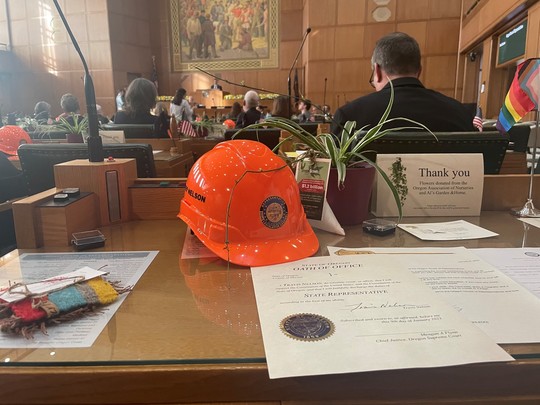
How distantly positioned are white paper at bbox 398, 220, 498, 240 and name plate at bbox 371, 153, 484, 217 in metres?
0.09

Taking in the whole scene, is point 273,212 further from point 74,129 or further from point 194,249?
point 74,129

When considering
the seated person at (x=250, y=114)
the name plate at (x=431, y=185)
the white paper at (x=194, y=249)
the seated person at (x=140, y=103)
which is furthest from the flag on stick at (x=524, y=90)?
the seated person at (x=250, y=114)

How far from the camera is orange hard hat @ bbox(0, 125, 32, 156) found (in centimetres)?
274

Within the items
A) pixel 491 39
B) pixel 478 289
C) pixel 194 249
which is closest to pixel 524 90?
pixel 478 289

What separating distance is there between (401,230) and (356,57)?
8.92 meters

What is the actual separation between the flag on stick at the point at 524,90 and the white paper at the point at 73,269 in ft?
3.76

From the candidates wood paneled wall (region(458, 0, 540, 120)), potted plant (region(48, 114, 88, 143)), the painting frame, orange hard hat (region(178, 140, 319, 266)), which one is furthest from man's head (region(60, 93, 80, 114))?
the painting frame

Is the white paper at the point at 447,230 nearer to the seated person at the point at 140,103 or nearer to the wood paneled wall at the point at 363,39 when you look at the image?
the seated person at the point at 140,103

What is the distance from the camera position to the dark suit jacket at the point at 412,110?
192 centimetres

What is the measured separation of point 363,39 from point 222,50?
4214mm

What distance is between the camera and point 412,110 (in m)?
1.94

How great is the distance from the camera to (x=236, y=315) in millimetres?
624

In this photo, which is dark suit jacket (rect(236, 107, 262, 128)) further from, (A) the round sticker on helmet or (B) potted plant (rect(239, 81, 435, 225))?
(A) the round sticker on helmet

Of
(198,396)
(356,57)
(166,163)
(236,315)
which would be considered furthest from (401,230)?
(356,57)
